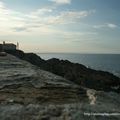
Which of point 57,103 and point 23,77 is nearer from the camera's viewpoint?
point 57,103

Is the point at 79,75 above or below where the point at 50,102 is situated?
below

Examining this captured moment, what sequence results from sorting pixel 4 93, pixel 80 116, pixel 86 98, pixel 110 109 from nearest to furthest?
pixel 80 116, pixel 110 109, pixel 86 98, pixel 4 93

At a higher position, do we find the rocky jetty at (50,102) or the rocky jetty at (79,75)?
the rocky jetty at (50,102)

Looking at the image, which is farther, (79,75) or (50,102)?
(79,75)

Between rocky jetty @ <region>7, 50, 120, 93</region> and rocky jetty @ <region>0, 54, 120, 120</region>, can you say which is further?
rocky jetty @ <region>7, 50, 120, 93</region>

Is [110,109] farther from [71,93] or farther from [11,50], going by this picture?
[11,50]

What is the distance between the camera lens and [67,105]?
11.7 ft

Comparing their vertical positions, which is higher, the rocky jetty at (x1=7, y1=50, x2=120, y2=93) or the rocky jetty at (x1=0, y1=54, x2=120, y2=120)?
the rocky jetty at (x1=0, y1=54, x2=120, y2=120)

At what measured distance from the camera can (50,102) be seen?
3863 mm

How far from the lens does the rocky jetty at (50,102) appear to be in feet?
10.3

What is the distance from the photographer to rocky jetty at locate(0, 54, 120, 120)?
314 centimetres

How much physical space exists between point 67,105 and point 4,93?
1277mm

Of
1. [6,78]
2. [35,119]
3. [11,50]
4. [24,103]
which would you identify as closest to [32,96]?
[24,103]

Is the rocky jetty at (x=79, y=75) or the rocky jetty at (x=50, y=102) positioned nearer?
the rocky jetty at (x=50, y=102)
